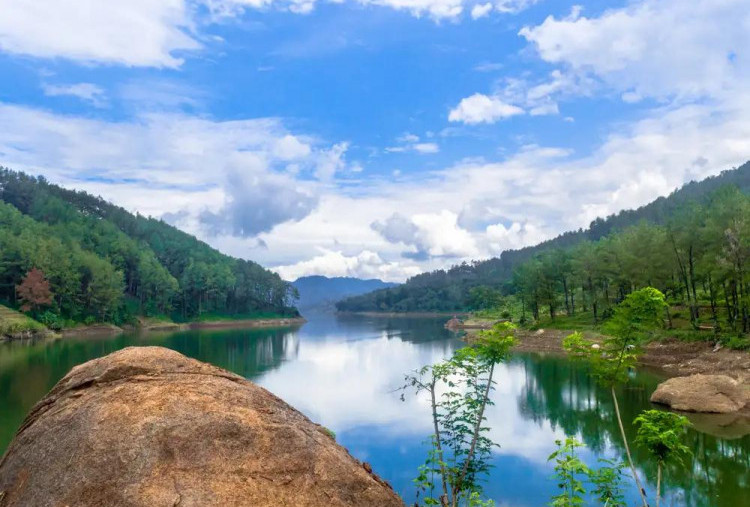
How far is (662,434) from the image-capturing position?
11008mm

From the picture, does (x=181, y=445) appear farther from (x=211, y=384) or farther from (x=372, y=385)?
(x=372, y=385)

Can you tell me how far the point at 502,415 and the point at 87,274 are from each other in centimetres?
12070

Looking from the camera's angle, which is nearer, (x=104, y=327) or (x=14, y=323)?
(x=14, y=323)

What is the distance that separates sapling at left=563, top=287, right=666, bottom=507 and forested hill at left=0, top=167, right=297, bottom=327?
118750mm

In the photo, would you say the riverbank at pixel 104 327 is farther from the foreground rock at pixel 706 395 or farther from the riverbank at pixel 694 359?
the foreground rock at pixel 706 395

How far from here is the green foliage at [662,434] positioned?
11.2 metres

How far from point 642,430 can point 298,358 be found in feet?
225

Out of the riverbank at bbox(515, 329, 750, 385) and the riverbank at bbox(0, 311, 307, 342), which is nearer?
the riverbank at bbox(515, 329, 750, 385)

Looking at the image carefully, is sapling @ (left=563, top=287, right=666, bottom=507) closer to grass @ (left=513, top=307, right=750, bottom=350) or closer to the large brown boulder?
the large brown boulder

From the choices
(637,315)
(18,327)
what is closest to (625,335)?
(637,315)

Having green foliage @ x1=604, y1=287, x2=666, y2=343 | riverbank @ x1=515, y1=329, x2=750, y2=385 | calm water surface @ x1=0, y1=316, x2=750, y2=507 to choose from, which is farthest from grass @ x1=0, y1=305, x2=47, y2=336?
green foliage @ x1=604, y1=287, x2=666, y2=343

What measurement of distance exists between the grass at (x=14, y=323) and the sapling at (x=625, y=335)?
104m

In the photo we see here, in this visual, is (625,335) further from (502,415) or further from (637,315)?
(502,415)

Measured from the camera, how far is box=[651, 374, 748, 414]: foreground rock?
34.0m
